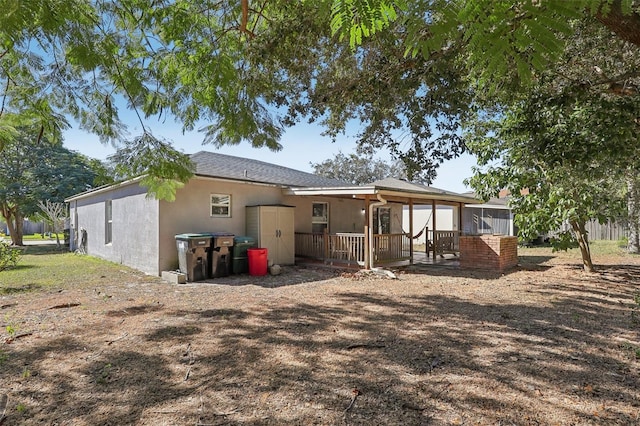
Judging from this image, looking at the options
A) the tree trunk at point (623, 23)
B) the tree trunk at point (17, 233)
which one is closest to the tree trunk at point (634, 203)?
the tree trunk at point (623, 23)

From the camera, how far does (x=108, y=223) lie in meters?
14.2

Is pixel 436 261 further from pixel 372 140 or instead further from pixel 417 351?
pixel 417 351

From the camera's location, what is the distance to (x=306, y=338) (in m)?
4.79

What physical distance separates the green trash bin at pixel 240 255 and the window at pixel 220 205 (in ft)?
4.09

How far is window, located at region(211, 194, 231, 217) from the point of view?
10997 mm

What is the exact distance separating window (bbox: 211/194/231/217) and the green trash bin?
4.09ft

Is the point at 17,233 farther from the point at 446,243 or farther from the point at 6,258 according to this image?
the point at 446,243

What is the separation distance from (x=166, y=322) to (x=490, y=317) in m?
5.04

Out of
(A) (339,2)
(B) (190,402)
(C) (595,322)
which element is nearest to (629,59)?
(C) (595,322)

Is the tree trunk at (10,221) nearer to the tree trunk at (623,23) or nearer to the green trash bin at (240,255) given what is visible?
the green trash bin at (240,255)

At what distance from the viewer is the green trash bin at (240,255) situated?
1029 centimetres

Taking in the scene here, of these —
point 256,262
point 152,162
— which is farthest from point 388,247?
point 152,162

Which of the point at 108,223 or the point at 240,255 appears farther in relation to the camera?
the point at 108,223

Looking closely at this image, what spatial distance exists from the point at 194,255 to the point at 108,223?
6.96 meters
